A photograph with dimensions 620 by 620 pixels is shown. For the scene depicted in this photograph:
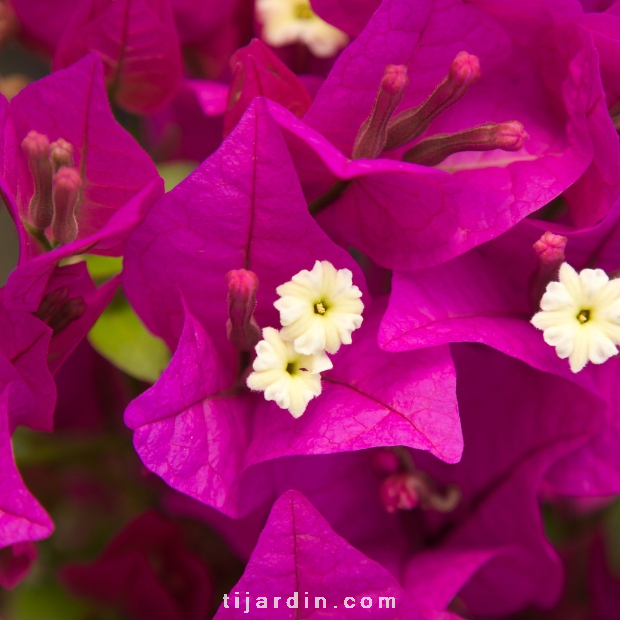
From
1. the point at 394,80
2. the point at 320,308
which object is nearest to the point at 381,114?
the point at 394,80

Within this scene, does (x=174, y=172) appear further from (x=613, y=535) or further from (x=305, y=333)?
(x=613, y=535)

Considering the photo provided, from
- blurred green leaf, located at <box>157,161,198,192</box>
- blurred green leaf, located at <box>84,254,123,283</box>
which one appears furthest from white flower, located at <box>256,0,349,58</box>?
blurred green leaf, located at <box>84,254,123,283</box>

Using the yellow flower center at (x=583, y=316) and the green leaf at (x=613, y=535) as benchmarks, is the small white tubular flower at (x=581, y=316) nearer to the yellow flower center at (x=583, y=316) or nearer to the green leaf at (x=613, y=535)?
the yellow flower center at (x=583, y=316)

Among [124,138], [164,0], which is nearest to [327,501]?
[124,138]

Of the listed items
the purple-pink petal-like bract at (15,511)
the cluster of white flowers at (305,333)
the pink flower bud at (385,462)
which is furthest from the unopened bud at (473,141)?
the purple-pink petal-like bract at (15,511)

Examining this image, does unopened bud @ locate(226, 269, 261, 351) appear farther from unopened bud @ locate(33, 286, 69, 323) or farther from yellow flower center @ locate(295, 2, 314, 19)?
yellow flower center @ locate(295, 2, 314, 19)

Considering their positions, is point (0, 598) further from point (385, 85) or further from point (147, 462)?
point (385, 85)
